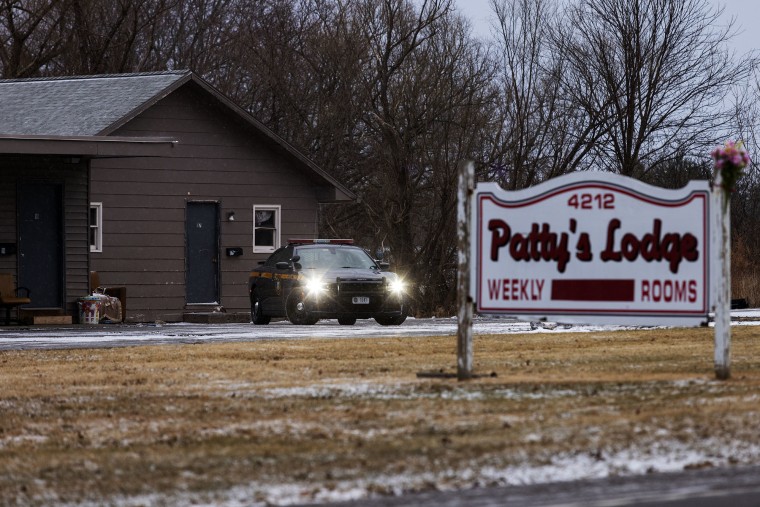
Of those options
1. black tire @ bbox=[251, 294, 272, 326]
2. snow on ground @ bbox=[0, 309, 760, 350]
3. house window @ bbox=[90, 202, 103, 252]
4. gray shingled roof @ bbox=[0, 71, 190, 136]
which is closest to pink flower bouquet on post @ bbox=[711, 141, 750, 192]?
snow on ground @ bbox=[0, 309, 760, 350]

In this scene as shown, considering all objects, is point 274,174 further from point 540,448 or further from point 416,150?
point 540,448

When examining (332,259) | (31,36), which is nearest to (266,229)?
(332,259)

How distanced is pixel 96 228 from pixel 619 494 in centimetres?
2716

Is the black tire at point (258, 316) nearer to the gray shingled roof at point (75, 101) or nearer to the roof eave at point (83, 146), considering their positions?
the roof eave at point (83, 146)

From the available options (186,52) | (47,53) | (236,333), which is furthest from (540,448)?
(186,52)

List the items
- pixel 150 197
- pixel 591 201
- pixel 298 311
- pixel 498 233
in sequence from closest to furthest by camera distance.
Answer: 1. pixel 591 201
2. pixel 498 233
3. pixel 298 311
4. pixel 150 197

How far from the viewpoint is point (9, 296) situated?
101ft

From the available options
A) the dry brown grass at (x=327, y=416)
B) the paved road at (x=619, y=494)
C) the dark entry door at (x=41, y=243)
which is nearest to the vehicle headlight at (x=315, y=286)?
the dark entry door at (x=41, y=243)

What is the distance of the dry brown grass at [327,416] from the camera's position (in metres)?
9.75

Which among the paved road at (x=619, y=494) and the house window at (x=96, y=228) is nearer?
the paved road at (x=619, y=494)

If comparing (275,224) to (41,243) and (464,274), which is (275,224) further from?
(464,274)

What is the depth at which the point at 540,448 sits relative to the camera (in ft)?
33.7

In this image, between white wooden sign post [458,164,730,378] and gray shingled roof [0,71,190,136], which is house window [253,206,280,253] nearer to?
gray shingled roof [0,71,190,136]

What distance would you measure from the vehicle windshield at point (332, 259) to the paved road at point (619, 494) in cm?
2184
